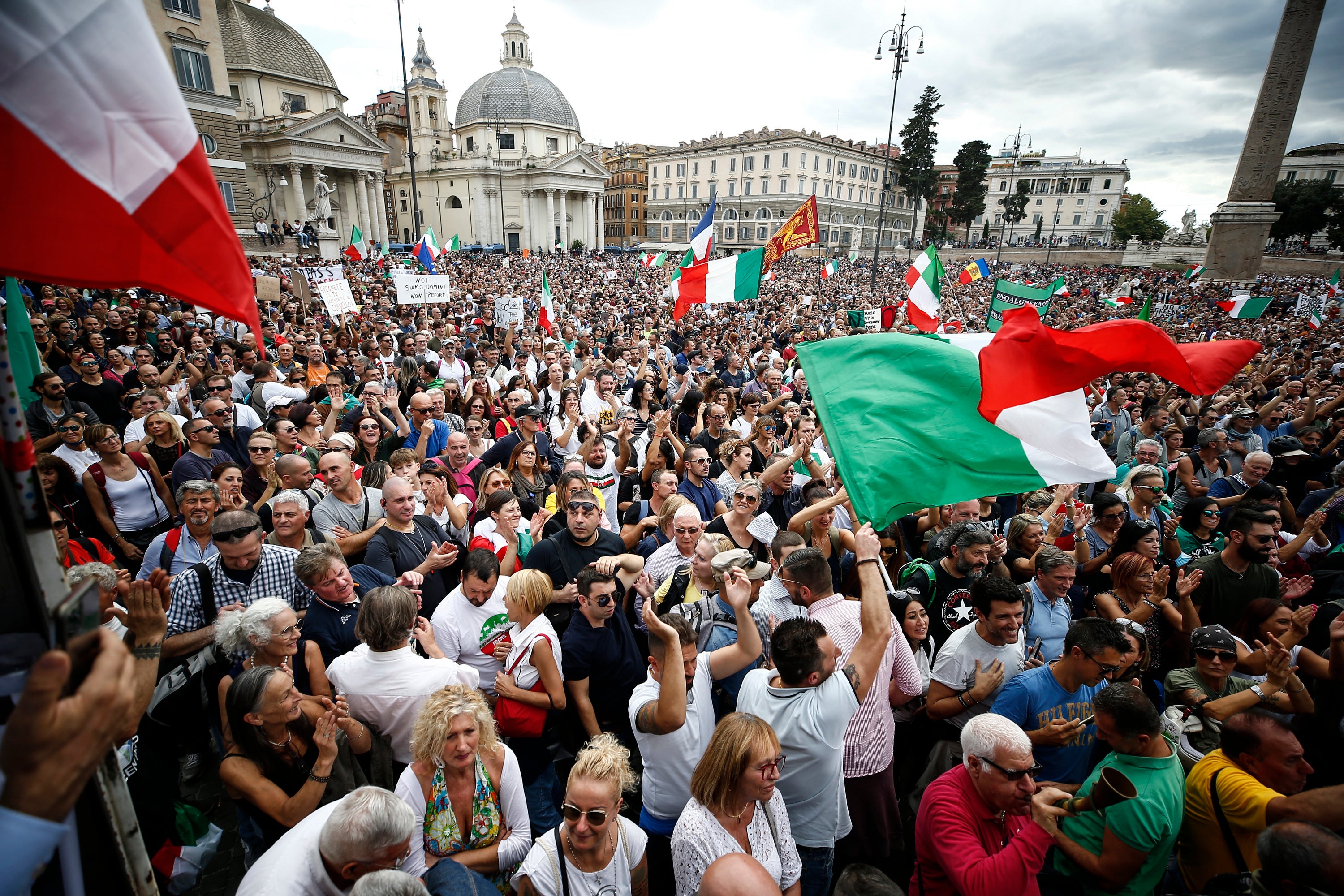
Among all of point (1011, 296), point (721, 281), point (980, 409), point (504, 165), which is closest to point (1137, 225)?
point (504, 165)

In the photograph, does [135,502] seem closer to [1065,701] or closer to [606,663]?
[606,663]

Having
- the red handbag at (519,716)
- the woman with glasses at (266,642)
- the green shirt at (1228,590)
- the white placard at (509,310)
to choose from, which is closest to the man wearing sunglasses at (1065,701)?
the green shirt at (1228,590)

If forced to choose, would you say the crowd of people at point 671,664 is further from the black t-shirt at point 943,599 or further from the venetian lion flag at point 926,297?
the venetian lion flag at point 926,297

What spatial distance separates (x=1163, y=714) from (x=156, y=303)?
1744cm

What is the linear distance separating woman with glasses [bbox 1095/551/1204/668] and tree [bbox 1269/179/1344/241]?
58.4 meters

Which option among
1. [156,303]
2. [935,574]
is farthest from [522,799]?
[156,303]

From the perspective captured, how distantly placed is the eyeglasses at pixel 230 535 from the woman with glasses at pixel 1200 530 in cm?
686

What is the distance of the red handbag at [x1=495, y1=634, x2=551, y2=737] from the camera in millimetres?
2986

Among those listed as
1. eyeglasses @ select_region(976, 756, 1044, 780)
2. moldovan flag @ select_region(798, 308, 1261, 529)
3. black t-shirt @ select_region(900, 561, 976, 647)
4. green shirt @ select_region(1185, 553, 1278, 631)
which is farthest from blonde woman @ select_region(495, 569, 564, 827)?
green shirt @ select_region(1185, 553, 1278, 631)

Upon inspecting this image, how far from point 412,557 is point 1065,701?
387cm

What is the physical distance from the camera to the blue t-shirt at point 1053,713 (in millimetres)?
2908

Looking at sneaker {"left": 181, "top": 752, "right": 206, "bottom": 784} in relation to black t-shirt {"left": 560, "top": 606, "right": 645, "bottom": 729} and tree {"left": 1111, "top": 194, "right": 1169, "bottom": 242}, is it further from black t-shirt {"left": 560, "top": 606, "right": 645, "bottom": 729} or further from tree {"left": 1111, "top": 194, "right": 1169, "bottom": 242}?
tree {"left": 1111, "top": 194, "right": 1169, "bottom": 242}

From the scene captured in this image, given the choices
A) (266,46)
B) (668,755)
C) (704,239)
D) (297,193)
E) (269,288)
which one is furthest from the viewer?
(266,46)

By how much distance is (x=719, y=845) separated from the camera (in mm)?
2137
